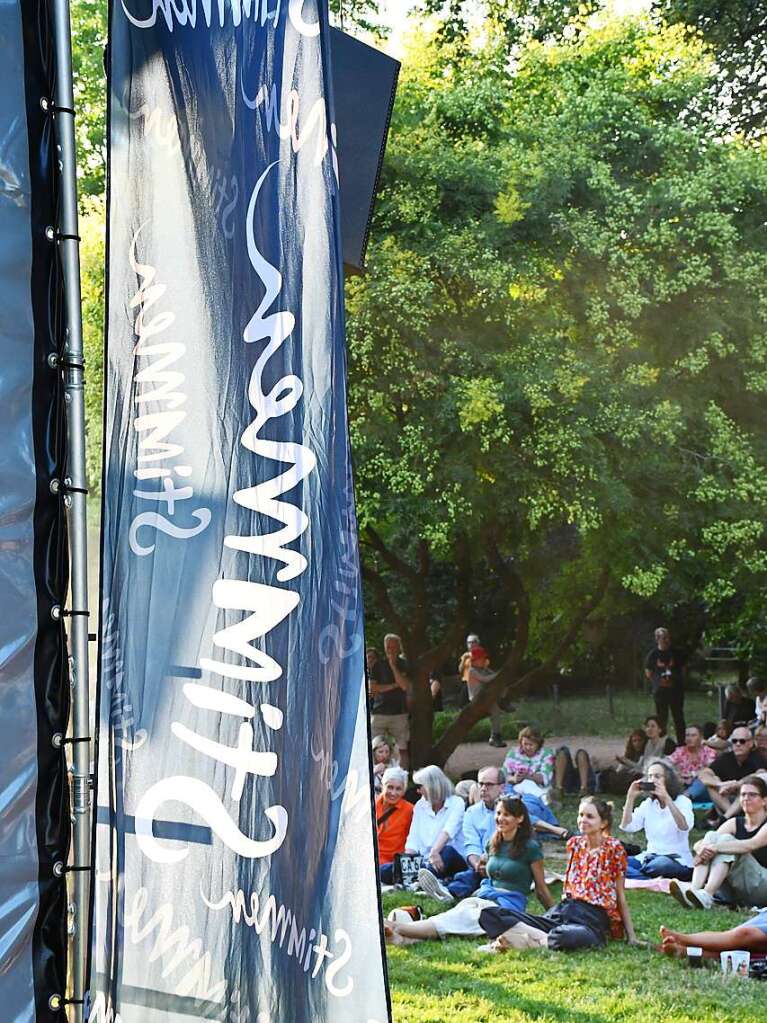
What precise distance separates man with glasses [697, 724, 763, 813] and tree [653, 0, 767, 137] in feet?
12.9

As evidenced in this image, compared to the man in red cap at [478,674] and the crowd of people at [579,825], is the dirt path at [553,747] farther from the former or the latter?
the man in red cap at [478,674]

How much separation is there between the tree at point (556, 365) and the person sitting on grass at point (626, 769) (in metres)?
0.70

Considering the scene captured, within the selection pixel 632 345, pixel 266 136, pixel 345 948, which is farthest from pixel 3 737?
pixel 632 345

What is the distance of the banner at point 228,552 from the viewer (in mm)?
1975

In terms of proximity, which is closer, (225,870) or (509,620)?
(225,870)

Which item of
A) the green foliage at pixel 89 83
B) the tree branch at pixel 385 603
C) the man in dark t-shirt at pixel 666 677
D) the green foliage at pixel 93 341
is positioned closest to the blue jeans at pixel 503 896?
the man in dark t-shirt at pixel 666 677

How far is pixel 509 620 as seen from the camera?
7.75m

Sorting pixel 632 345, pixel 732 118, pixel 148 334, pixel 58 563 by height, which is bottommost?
pixel 58 563

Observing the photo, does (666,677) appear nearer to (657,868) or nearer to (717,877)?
(657,868)

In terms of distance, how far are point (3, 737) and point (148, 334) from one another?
2.43 feet

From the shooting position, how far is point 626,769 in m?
7.35

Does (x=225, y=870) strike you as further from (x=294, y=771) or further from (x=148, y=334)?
(x=148, y=334)

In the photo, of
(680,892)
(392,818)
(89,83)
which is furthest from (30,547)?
(89,83)

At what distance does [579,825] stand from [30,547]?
5.40 meters
